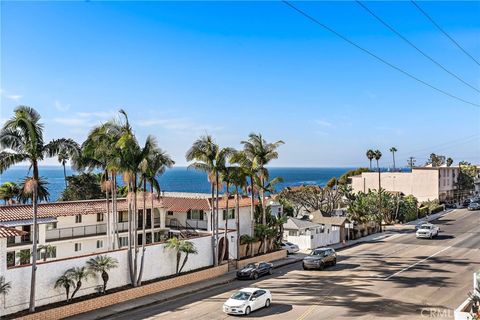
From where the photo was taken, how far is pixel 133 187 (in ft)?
105

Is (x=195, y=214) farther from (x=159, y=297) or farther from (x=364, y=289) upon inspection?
(x=364, y=289)

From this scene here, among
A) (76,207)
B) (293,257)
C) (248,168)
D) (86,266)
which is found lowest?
(293,257)

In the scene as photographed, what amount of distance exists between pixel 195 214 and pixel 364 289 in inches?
757

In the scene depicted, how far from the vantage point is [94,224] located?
3925 cm

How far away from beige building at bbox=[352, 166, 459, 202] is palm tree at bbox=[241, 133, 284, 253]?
65288 mm

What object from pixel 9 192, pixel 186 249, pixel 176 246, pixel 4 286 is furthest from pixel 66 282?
pixel 9 192

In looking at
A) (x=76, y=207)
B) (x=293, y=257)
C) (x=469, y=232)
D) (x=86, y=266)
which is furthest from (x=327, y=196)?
(x=86, y=266)

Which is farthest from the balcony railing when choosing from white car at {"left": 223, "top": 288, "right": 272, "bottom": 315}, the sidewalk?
white car at {"left": 223, "top": 288, "right": 272, "bottom": 315}

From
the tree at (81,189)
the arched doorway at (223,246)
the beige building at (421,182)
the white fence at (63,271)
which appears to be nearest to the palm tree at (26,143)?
the white fence at (63,271)

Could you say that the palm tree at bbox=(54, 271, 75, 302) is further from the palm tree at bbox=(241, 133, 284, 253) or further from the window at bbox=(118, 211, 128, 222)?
the palm tree at bbox=(241, 133, 284, 253)

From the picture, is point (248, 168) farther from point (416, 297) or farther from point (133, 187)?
point (416, 297)

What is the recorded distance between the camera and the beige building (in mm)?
101938

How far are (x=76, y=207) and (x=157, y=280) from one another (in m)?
10.9

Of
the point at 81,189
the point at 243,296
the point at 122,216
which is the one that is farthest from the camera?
the point at 81,189
